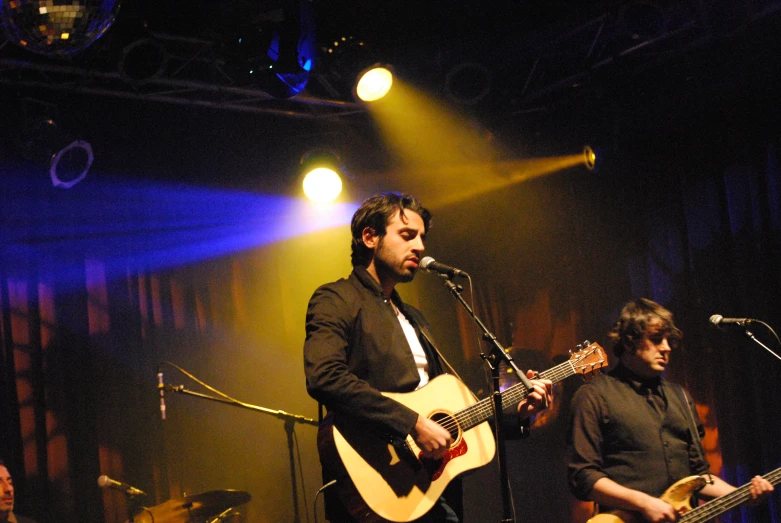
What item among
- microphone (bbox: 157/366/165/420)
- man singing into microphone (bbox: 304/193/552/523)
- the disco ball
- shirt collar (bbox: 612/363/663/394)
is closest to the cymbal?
microphone (bbox: 157/366/165/420)

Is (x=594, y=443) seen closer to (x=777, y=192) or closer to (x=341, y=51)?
(x=777, y=192)

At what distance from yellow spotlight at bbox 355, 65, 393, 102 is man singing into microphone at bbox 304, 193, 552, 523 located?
8.32ft

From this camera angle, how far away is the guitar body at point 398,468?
10.4ft

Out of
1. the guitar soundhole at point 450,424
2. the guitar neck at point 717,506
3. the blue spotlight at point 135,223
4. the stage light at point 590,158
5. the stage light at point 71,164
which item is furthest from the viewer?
the stage light at point 590,158


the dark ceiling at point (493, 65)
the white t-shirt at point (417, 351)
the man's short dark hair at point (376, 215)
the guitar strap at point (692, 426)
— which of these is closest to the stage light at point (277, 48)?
the dark ceiling at point (493, 65)

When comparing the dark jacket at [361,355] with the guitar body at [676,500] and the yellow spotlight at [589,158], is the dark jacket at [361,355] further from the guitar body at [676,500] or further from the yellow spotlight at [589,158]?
the yellow spotlight at [589,158]

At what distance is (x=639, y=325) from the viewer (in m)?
4.62

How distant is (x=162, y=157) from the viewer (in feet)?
22.6

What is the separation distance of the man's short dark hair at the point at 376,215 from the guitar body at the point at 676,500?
6.41 ft

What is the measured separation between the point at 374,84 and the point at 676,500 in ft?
13.1

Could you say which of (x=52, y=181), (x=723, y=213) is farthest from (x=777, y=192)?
(x=52, y=181)

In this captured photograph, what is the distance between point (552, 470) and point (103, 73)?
17.7ft

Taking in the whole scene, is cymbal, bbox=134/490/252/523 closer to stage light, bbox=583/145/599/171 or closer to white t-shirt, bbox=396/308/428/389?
white t-shirt, bbox=396/308/428/389

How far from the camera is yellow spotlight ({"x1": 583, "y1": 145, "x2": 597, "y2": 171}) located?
677 centimetres
